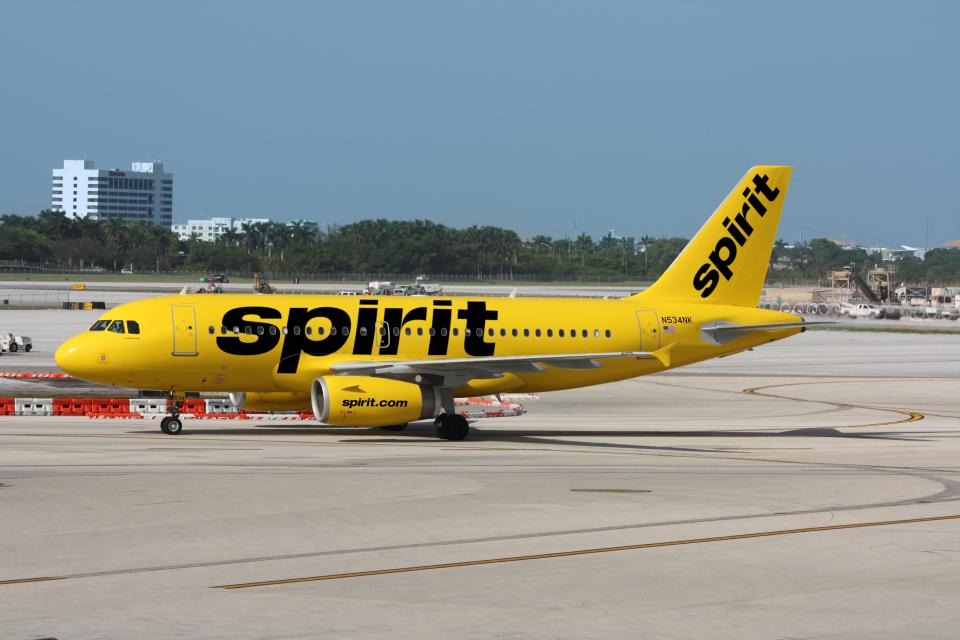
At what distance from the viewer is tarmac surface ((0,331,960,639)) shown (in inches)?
598

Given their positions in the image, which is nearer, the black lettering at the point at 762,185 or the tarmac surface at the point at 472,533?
the tarmac surface at the point at 472,533

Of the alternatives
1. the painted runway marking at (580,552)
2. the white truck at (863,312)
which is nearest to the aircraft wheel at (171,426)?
the painted runway marking at (580,552)

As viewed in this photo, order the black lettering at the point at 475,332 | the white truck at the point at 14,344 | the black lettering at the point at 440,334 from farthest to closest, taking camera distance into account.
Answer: the white truck at the point at 14,344 < the black lettering at the point at 475,332 < the black lettering at the point at 440,334

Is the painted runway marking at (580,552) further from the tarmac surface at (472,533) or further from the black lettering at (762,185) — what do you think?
the black lettering at (762,185)

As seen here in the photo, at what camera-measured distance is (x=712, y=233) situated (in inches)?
1741

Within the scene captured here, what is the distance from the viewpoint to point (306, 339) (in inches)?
1518

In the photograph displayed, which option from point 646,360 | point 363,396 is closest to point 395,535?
point 363,396

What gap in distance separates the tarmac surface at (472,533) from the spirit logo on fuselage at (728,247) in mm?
5902

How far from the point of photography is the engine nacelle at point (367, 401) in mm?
36219

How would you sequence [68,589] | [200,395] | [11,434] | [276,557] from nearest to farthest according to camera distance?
1. [68,589]
2. [276,557]
3. [11,434]
4. [200,395]

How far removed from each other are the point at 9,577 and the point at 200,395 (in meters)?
32.9

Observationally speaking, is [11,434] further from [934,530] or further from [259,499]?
[934,530]

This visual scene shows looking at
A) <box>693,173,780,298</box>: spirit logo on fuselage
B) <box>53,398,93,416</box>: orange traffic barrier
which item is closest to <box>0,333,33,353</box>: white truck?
<box>53,398,93,416</box>: orange traffic barrier

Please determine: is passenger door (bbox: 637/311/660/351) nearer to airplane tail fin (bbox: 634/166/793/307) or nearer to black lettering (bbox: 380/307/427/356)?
airplane tail fin (bbox: 634/166/793/307)
